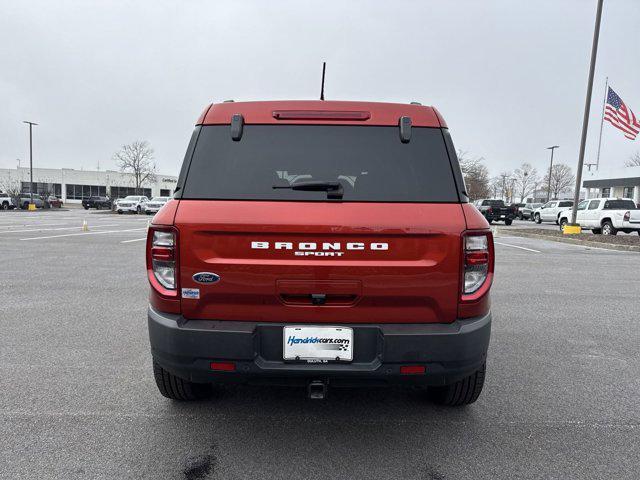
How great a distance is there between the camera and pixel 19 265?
937 cm

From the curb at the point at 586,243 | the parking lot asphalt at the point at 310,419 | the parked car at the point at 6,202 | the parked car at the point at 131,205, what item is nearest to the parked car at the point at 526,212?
the curb at the point at 586,243

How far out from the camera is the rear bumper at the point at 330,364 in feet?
7.97

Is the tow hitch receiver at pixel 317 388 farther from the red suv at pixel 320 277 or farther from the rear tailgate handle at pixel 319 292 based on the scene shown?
the rear tailgate handle at pixel 319 292

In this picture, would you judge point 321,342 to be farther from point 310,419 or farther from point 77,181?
point 77,181

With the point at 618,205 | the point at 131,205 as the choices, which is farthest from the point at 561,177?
the point at 131,205

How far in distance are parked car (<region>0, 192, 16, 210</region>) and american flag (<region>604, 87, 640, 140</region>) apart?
1838 inches

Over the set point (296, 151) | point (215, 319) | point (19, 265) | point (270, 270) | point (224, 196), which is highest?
point (296, 151)

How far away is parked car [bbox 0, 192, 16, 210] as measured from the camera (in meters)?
42.1

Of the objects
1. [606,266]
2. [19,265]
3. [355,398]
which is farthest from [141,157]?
[355,398]

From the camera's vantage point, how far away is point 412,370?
2459mm

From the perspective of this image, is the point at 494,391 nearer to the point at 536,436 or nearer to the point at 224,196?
the point at 536,436

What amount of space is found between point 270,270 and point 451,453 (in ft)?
4.82

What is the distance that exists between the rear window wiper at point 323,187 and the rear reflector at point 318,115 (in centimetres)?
44

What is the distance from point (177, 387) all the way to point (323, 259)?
4.77ft
